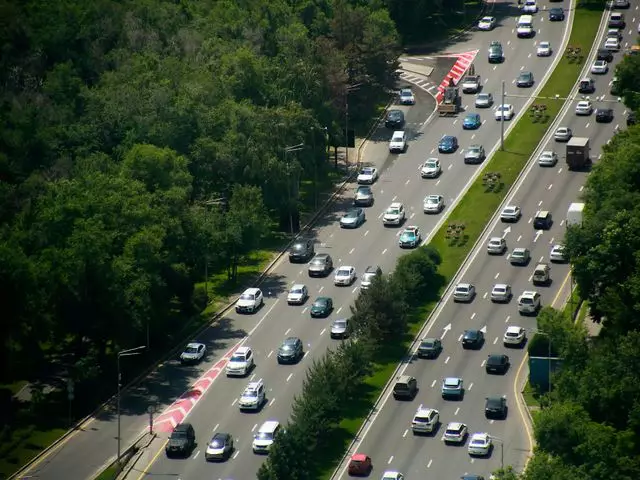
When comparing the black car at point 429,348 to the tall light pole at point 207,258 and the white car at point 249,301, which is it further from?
the tall light pole at point 207,258

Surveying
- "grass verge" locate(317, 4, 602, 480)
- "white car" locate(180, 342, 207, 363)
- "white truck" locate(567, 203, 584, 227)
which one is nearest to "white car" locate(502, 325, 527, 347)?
"grass verge" locate(317, 4, 602, 480)

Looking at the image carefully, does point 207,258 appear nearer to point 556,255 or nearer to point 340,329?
point 340,329

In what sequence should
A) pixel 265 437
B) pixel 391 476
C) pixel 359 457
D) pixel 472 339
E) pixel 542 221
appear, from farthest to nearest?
pixel 542 221 → pixel 472 339 → pixel 265 437 → pixel 359 457 → pixel 391 476

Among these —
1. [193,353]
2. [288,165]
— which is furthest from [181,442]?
[288,165]

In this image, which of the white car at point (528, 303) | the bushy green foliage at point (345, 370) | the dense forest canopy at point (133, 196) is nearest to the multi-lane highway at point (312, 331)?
the white car at point (528, 303)

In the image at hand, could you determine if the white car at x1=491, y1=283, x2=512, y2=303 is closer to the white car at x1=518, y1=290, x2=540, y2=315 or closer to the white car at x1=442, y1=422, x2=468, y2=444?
the white car at x1=518, y1=290, x2=540, y2=315
